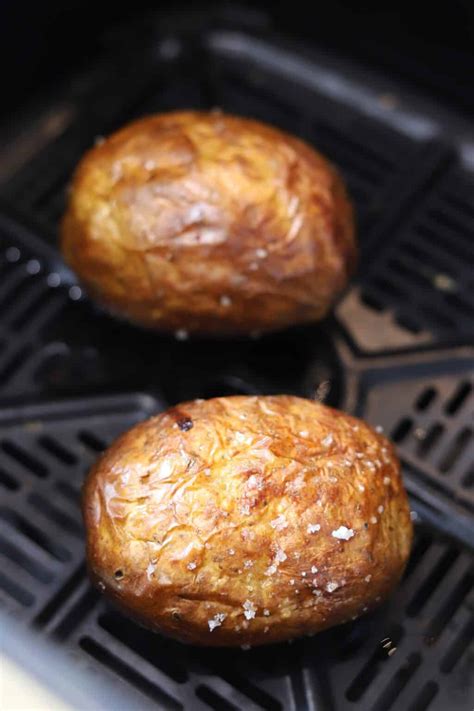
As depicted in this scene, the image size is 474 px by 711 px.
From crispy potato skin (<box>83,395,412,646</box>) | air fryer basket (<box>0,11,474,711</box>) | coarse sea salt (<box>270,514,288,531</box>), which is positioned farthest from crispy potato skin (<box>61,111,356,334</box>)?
coarse sea salt (<box>270,514,288,531</box>)

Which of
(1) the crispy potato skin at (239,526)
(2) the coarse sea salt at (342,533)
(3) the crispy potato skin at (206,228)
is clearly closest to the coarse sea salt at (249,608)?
(1) the crispy potato skin at (239,526)

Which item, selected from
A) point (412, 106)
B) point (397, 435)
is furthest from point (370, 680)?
point (412, 106)

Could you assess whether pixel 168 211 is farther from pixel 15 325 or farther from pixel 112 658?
pixel 112 658

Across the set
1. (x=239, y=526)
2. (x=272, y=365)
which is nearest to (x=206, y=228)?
(x=272, y=365)

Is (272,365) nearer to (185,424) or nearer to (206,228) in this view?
(206,228)

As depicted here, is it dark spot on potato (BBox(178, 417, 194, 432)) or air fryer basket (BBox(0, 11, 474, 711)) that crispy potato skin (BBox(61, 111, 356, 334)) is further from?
dark spot on potato (BBox(178, 417, 194, 432))

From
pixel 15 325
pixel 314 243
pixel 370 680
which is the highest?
pixel 15 325

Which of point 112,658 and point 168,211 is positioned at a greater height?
point 168,211
